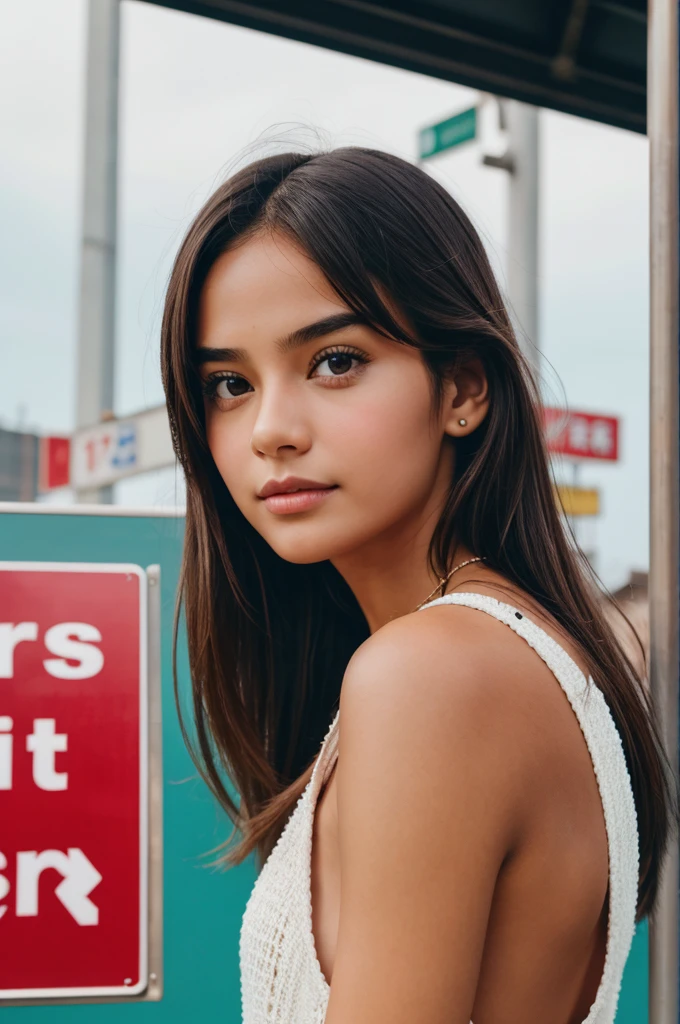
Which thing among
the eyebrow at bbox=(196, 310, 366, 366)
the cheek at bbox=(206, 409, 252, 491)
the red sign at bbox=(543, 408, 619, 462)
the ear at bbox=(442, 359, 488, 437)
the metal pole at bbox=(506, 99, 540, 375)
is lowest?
the cheek at bbox=(206, 409, 252, 491)

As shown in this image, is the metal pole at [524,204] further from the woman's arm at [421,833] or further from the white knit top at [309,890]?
the woman's arm at [421,833]

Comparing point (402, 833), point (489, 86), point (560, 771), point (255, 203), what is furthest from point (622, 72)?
point (402, 833)

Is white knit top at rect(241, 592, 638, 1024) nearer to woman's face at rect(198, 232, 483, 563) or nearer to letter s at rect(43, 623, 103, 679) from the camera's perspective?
woman's face at rect(198, 232, 483, 563)

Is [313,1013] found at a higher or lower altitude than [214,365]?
lower

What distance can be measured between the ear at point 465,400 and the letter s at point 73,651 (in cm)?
50

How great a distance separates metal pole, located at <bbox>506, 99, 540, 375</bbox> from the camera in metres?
3.27

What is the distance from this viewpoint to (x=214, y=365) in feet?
3.55

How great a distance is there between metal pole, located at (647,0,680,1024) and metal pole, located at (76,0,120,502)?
2.72 ft

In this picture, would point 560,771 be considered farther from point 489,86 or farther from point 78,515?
point 489,86

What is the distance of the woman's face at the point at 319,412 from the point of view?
99 cm

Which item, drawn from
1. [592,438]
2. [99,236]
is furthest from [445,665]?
[592,438]

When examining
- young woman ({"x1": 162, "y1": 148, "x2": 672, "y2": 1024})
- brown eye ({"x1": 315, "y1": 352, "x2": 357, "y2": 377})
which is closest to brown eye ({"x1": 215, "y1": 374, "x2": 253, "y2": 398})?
young woman ({"x1": 162, "y1": 148, "x2": 672, "y2": 1024})

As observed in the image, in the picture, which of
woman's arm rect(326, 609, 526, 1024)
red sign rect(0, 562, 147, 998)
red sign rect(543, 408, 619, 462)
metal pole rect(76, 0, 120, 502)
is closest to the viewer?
woman's arm rect(326, 609, 526, 1024)

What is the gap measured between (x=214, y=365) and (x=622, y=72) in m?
0.97
